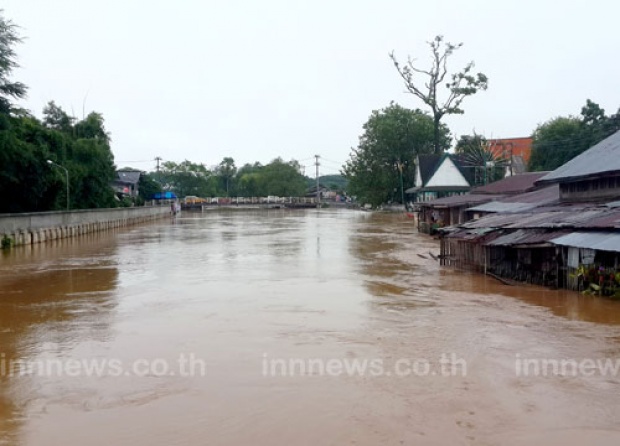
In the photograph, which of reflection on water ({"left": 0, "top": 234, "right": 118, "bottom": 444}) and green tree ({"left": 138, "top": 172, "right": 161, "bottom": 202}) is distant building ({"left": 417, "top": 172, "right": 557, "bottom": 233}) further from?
green tree ({"left": 138, "top": 172, "right": 161, "bottom": 202})

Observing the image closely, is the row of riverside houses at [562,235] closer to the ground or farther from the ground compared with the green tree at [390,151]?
closer to the ground

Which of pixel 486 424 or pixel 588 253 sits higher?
pixel 588 253

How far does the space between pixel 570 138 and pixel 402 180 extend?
868 inches

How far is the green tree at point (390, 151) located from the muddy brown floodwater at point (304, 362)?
45.9 m

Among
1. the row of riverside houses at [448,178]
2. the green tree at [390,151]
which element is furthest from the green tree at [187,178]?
the row of riverside houses at [448,178]

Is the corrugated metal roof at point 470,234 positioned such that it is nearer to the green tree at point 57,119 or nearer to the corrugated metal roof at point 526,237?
the corrugated metal roof at point 526,237

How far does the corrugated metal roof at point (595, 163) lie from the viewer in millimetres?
17562

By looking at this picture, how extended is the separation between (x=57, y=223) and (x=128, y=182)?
40.1m

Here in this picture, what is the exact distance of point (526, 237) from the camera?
15.2 m

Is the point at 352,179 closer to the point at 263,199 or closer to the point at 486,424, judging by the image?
the point at 263,199

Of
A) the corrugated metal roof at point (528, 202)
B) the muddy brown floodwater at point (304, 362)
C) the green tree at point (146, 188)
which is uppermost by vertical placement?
the green tree at point (146, 188)

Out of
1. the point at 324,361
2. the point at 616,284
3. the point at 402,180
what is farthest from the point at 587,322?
the point at 402,180

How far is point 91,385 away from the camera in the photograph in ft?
25.9

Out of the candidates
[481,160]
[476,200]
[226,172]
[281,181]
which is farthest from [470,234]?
[226,172]
